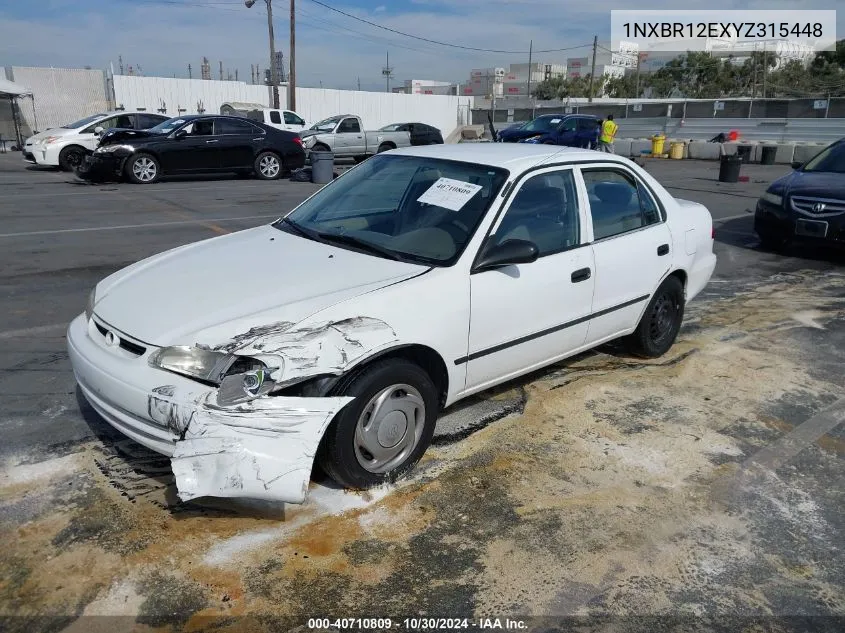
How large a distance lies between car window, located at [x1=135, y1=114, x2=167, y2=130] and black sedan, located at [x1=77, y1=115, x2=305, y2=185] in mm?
2247

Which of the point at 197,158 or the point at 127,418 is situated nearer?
the point at 127,418

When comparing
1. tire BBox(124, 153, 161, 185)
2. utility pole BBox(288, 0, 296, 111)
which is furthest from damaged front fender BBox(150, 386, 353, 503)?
utility pole BBox(288, 0, 296, 111)

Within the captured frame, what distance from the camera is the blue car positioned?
76.6 ft

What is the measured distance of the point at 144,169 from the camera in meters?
15.3

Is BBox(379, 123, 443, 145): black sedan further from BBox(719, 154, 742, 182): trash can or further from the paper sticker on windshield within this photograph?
the paper sticker on windshield

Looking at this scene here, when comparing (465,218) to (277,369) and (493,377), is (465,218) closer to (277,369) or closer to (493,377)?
(493,377)

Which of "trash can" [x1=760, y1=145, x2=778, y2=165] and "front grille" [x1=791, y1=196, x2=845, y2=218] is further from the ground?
"trash can" [x1=760, y1=145, x2=778, y2=165]

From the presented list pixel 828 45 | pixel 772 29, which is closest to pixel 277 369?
pixel 772 29

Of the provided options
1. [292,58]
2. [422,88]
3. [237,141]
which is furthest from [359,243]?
[422,88]

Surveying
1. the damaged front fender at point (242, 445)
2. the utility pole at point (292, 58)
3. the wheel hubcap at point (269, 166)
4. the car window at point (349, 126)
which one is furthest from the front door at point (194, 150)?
the utility pole at point (292, 58)

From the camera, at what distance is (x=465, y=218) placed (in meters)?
3.76

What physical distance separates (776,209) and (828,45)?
56.9 meters

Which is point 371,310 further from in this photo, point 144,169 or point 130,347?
point 144,169

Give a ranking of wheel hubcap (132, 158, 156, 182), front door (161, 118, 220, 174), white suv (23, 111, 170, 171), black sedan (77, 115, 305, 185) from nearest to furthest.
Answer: black sedan (77, 115, 305, 185) → wheel hubcap (132, 158, 156, 182) → front door (161, 118, 220, 174) → white suv (23, 111, 170, 171)
